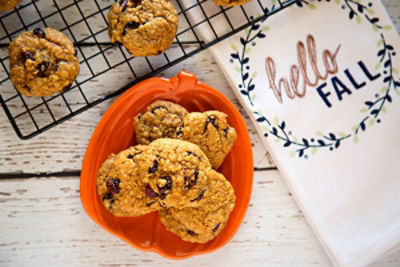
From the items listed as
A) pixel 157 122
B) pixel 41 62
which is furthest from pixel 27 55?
pixel 157 122

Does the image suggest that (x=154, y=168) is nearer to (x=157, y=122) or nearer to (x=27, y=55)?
(x=157, y=122)

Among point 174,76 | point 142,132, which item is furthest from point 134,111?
point 174,76

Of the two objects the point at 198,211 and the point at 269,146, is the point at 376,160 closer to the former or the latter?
the point at 269,146

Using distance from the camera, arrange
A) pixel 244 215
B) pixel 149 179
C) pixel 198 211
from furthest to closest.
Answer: pixel 244 215, pixel 198 211, pixel 149 179

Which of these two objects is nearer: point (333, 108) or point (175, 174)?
point (175, 174)

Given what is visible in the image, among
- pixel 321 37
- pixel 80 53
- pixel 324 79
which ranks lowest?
pixel 324 79

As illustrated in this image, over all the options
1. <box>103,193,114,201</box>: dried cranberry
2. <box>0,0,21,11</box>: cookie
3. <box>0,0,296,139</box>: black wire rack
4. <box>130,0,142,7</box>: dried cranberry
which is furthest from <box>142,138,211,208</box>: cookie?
<box>0,0,21,11</box>: cookie

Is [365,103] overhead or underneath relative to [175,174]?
underneath
